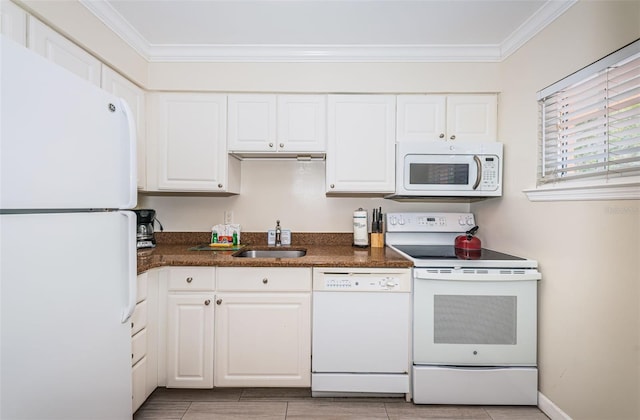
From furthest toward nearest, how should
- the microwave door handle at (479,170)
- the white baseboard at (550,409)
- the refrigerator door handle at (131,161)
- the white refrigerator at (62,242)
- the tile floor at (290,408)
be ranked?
1. the microwave door handle at (479,170)
2. the tile floor at (290,408)
3. the white baseboard at (550,409)
4. the refrigerator door handle at (131,161)
5. the white refrigerator at (62,242)

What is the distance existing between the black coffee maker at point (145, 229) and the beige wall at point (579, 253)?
2626 millimetres

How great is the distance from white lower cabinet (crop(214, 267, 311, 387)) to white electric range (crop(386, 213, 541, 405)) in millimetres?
688

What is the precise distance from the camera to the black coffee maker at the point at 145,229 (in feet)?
7.18

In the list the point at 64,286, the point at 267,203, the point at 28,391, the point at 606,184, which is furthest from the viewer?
→ the point at 267,203

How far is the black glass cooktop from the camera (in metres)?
1.88

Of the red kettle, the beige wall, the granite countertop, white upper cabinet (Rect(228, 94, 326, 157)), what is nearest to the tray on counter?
the granite countertop

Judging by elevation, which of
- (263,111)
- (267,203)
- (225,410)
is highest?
(263,111)

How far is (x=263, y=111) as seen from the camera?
2.17 m

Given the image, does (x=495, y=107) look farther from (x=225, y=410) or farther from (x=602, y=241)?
(x=225, y=410)

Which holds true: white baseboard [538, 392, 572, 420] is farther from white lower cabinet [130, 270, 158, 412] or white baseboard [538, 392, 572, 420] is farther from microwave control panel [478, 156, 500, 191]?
white lower cabinet [130, 270, 158, 412]

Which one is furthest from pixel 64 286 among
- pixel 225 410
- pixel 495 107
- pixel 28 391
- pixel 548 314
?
pixel 495 107

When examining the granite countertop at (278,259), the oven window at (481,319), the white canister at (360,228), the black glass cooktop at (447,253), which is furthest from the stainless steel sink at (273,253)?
the oven window at (481,319)

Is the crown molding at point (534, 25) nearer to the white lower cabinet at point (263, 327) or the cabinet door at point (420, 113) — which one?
the cabinet door at point (420, 113)

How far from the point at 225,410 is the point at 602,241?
2179 mm
